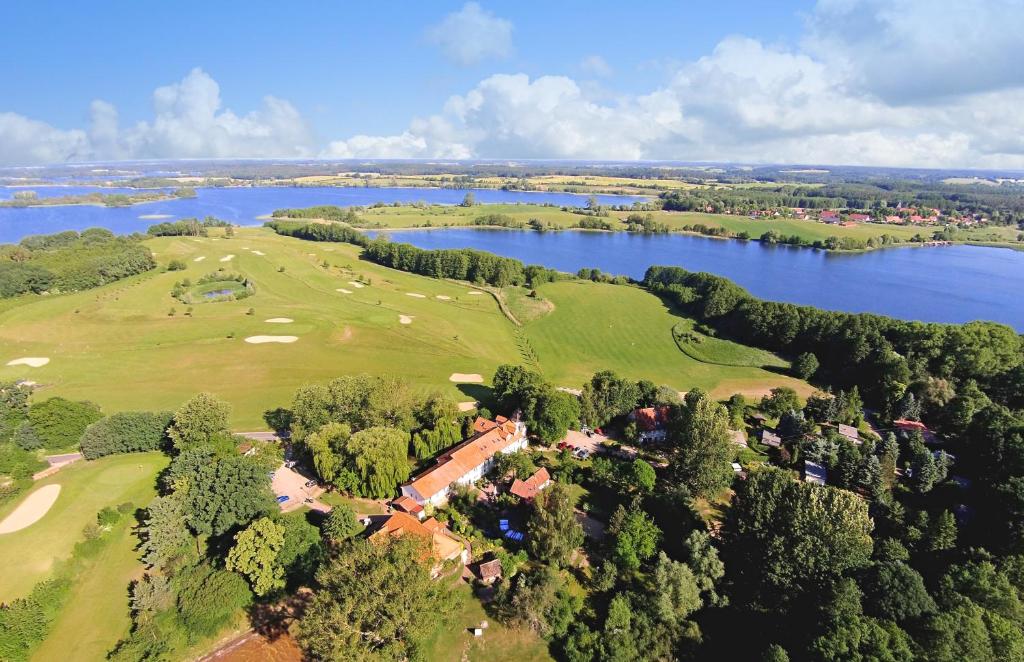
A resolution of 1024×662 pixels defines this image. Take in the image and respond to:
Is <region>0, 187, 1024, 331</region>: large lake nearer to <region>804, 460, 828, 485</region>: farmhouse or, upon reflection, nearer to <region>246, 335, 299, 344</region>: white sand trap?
<region>804, 460, 828, 485</region>: farmhouse

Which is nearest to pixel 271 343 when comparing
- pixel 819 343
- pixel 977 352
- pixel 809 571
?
pixel 809 571

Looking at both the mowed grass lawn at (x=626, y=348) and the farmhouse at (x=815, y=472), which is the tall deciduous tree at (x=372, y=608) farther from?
the mowed grass lawn at (x=626, y=348)

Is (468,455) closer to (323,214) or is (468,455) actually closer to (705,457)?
(705,457)

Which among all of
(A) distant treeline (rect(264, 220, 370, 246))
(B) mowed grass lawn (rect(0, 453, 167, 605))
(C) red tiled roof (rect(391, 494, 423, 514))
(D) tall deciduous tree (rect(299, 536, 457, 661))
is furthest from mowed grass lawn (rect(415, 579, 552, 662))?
(A) distant treeline (rect(264, 220, 370, 246))

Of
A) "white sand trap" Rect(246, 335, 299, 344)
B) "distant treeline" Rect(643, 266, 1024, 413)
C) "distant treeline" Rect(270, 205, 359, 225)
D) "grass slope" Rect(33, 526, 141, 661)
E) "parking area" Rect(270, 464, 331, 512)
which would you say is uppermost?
"distant treeline" Rect(270, 205, 359, 225)

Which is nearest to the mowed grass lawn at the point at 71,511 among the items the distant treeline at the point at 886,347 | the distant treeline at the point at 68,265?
the distant treeline at the point at 886,347

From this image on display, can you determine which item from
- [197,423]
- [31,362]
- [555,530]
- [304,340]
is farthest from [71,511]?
[31,362]

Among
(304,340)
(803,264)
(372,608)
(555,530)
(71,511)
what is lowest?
(71,511)
